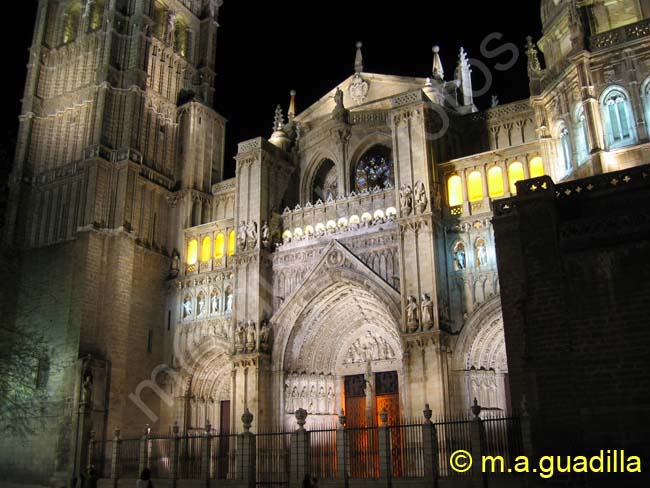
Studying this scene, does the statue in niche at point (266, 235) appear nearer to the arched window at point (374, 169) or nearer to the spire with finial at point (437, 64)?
the arched window at point (374, 169)

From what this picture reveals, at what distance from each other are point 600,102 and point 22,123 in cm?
2720

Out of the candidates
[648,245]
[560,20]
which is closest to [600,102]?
[560,20]

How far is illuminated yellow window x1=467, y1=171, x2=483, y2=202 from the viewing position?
2541 cm

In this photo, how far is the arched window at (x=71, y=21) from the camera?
35.6m

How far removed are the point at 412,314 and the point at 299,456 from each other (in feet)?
23.8

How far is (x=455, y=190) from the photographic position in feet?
85.5

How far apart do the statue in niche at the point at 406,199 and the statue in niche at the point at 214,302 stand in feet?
33.5

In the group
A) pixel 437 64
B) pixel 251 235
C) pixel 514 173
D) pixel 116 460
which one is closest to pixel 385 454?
pixel 116 460

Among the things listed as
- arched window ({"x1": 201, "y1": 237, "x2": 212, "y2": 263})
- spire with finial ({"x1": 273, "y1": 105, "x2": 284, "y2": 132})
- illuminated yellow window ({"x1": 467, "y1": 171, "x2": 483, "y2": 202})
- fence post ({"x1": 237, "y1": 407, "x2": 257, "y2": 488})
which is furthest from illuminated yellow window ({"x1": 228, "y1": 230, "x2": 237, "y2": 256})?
fence post ({"x1": 237, "y1": 407, "x2": 257, "y2": 488})

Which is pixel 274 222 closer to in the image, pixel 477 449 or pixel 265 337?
pixel 265 337

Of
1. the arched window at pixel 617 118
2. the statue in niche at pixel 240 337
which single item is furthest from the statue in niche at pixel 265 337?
the arched window at pixel 617 118

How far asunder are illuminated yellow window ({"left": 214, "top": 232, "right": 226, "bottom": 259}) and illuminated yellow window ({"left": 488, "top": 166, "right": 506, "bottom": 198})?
12.7 meters

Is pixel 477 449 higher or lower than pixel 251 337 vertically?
lower

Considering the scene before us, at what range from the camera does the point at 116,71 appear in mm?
32938
